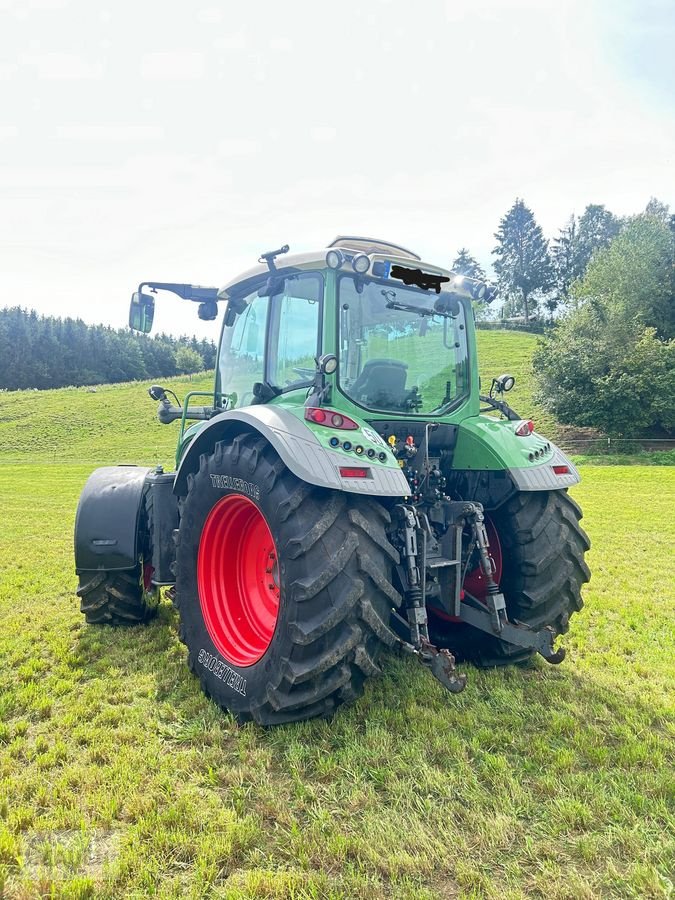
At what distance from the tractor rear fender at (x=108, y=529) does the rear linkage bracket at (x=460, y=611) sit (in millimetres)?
2266

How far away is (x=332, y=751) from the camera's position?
107 inches

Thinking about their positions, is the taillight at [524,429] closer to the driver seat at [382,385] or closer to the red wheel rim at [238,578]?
the driver seat at [382,385]

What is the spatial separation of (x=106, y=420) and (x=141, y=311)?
3446 cm

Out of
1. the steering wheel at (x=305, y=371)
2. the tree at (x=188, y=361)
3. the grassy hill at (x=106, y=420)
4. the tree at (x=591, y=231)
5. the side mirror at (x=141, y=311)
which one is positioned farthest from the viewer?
the tree at (x=188, y=361)

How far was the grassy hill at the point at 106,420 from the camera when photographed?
29562 mm

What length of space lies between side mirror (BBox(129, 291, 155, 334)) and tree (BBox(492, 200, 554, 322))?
230 feet

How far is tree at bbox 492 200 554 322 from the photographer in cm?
7119

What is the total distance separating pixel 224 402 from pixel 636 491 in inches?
499

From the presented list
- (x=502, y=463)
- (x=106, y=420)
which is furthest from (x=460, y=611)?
(x=106, y=420)

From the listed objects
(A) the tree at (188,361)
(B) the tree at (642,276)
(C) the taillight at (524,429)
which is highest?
(B) the tree at (642,276)

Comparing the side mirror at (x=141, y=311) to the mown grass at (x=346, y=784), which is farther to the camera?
the side mirror at (x=141, y=311)

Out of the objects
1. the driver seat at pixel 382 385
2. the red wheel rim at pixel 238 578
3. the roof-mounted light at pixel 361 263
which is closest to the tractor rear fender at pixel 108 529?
the red wheel rim at pixel 238 578

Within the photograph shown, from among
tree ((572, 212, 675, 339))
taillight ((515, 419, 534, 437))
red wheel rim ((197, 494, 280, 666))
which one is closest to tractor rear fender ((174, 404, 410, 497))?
red wheel rim ((197, 494, 280, 666))

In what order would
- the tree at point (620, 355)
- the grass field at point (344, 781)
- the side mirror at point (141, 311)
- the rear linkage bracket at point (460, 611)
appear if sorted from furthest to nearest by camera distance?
the tree at point (620, 355) < the side mirror at point (141, 311) < the rear linkage bracket at point (460, 611) < the grass field at point (344, 781)
